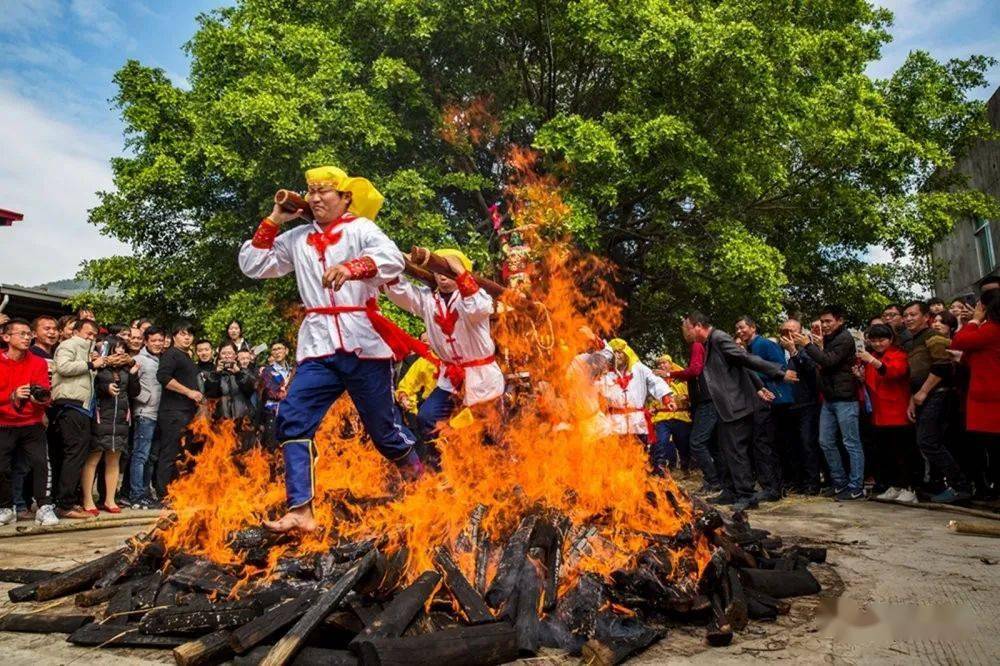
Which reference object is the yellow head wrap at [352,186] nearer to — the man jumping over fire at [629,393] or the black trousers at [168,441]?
the man jumping over fire at [629,393]

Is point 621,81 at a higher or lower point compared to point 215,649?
higher

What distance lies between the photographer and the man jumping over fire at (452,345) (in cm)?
603

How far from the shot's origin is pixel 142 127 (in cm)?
1755

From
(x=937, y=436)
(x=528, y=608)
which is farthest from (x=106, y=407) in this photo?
(x=937, y=436)

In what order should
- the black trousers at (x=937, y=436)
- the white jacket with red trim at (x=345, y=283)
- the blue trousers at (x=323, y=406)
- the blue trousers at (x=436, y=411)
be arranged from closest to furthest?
the blue trousers at (x=323, y=406)
the white jacket with red trim at (x=345, y=283)
the blue trousers at (x=436, y=411)
the black trousers at (x=937, y=436)

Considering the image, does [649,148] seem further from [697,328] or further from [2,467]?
[2,467]

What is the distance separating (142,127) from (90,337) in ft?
36.7

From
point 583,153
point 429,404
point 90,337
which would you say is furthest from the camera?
point 583,153

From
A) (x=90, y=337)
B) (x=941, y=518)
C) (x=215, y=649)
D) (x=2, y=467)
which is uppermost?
(x=90, y=337)

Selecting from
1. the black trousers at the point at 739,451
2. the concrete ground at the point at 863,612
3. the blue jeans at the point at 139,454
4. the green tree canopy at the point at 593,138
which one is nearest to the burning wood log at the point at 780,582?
the concrete ground at the point at 863,612

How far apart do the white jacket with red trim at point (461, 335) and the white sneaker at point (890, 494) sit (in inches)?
189

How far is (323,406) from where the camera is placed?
4840 mm

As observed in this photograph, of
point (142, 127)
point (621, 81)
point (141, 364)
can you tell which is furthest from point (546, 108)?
point (141, 364)

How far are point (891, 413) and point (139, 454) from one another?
8886 mm
